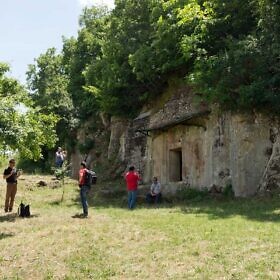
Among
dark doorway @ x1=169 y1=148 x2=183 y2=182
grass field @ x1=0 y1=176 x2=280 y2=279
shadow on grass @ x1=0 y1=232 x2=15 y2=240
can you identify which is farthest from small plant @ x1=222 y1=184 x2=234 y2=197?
shadow on grass @ x1=0 y1=232 x2=15 y2=240

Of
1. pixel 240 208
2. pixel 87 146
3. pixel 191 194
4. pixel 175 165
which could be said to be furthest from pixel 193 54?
pixel 87 146

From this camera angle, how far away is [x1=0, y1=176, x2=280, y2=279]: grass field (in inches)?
340

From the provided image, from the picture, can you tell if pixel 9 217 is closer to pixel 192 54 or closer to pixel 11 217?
pixel 11 217

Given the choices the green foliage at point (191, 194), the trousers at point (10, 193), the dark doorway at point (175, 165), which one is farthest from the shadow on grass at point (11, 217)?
the dark doorway at point (175, 165)

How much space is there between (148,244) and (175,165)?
11.4m

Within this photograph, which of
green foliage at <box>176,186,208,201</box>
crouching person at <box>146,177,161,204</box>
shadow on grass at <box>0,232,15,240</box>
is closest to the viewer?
shadow on grass at <box>0,232,15,240</box>

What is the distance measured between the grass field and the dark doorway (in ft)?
21.5

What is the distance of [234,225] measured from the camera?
11.3m

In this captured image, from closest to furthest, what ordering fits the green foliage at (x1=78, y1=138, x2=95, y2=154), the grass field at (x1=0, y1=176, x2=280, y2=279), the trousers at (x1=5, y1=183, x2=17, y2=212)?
the grass field at (x1=0, y1=176, x2=280, y2=279) < the trousers at (x1=5, y1=183, x2=17, y2=212) < the green foliage at (x1=78, y1=138, x2=95, y2=154)

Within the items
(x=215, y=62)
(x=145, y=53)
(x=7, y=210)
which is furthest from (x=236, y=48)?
(x=7, y=210)

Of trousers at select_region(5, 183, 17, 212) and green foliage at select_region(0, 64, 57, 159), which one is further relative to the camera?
trousers at select_region(5, 183, 17, 212)

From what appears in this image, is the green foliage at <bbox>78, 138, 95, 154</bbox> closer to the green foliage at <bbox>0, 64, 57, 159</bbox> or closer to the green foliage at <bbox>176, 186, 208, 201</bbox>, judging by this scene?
the green foliage at <bbox>176, 186, 208, 201</bbox>

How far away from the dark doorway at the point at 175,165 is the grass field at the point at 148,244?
6.55 m

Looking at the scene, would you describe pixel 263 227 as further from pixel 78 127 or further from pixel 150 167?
pixel 78 127
